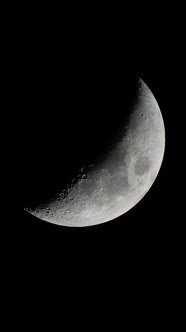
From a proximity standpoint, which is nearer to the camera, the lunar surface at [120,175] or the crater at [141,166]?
the lunar surface at [120,175]

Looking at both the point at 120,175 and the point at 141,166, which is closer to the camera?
the point at 120,175

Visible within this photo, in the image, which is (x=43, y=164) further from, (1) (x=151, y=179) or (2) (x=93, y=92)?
(1) (x=151, y=179)

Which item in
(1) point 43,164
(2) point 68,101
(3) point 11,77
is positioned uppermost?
(3) point 11,77

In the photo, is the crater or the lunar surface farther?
the crater

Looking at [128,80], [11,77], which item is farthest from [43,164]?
[128,80]
